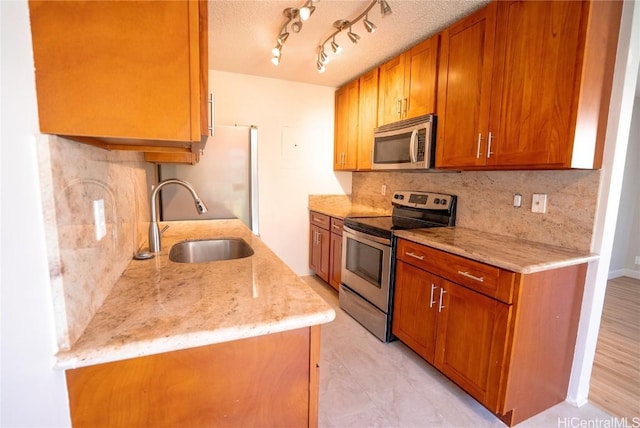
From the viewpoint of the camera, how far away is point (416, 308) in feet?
6.54

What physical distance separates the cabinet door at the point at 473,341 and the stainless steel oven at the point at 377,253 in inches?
19.6

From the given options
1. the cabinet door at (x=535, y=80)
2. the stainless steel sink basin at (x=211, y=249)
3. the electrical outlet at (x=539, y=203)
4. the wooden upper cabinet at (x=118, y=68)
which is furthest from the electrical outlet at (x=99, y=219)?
the electrical outlet at (x=539, y=203)

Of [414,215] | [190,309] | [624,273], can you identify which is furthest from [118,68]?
[624,273]

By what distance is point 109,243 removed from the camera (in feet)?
3.08

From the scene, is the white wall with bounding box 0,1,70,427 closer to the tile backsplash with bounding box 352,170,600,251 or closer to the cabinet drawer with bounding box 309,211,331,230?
the tile backsplash with bounding box 352,170,600,251

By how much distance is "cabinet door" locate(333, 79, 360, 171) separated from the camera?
3.22 m

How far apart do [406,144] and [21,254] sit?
235 cm

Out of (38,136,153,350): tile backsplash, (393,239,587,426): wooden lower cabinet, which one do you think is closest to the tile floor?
(393,239,587,426): wooden lower cabinet

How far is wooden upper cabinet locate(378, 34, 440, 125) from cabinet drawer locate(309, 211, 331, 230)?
3.85 ft

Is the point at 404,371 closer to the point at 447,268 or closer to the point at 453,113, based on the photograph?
the point at 447,268

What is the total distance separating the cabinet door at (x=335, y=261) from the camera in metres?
3.04

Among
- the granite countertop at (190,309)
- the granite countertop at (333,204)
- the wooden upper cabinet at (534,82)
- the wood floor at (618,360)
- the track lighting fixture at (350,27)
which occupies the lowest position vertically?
the wood floor at (618,360)

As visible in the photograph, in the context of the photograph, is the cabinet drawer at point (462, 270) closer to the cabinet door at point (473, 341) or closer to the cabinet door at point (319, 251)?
the cabinet door at point (473, 341)

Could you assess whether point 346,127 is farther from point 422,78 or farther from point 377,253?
point 377,253
